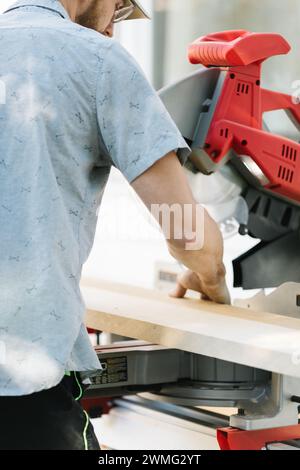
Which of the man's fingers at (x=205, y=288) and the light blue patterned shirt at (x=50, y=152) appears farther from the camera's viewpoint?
the man's fingers at (x=205, y=288)

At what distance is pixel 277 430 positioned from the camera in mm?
1821

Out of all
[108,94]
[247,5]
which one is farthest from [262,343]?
[247,5]

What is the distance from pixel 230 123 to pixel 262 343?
0.54 metres

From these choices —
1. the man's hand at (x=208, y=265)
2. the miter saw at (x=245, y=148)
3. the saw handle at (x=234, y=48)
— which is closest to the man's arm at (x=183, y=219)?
the man's hand at (x=208, y=265)

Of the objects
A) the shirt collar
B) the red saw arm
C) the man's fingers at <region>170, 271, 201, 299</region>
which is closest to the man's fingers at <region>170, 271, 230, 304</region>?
the man's fingers at <region>170, 271, 201, 299</region>

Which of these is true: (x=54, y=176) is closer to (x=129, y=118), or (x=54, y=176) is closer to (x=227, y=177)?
(x=129, y=118)

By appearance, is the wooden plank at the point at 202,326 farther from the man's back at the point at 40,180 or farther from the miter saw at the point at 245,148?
the man's back at the point at 40,180

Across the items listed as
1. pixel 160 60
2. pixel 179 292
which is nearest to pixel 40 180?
pixel 179 292

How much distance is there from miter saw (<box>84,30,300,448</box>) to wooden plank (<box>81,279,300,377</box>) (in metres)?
0.09

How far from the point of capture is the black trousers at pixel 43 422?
1.39 meters

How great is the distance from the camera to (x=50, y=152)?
138 cm

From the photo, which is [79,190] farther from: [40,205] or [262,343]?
[262,343]

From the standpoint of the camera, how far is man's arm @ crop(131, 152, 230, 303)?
1.41 m

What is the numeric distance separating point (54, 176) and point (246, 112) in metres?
0.73
